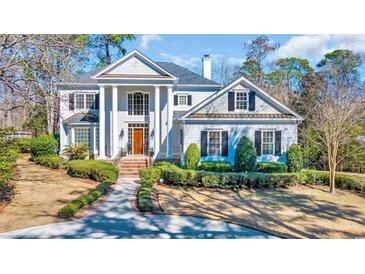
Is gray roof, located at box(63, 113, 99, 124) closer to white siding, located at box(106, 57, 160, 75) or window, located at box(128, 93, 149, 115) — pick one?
window, located at box(128, 93, 149, 115)

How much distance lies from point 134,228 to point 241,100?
9.53 metres

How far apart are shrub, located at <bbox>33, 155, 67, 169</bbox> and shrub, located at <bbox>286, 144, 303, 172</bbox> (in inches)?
476

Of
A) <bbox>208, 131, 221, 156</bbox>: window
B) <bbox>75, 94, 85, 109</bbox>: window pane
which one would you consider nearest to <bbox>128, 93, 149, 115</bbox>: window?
<bbox>75, 94, 85, 109</bbox>: window pane

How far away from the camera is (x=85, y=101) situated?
16703 millimetres

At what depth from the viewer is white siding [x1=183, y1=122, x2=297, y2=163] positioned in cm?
1325

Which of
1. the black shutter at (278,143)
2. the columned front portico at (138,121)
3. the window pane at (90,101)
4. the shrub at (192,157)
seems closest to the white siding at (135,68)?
the columned front portico at (138,121)

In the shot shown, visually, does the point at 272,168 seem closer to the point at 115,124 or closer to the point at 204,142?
the point at 204,142

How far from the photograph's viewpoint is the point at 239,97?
13445mm

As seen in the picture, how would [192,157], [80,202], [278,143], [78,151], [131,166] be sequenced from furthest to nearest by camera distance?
[78,151] → [131,166] → [278,143] → [192,157] → [80,202]

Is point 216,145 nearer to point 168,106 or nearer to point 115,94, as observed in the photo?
point 168,106

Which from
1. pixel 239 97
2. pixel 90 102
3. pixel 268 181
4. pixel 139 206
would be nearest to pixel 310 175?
pixel 268 181

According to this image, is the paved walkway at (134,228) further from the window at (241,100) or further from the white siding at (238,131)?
the window at (241,100)

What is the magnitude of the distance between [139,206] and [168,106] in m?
8.89

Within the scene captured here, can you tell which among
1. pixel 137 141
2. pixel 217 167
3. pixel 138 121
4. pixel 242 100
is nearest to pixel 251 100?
pixel 242 100
